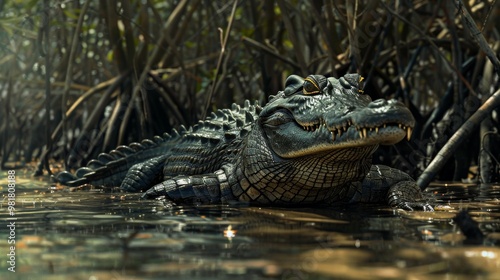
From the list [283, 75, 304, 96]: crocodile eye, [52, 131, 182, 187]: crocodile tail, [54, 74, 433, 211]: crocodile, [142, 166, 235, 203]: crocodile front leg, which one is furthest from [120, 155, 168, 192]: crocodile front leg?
[283, 75, 304, 96]: crocodile eye

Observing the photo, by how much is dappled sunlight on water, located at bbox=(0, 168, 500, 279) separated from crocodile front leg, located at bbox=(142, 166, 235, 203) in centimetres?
37

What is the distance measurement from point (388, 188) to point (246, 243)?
209 centimetres

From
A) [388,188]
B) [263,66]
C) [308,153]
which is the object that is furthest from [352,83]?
[263,66]

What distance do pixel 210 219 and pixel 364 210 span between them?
97 centimetres

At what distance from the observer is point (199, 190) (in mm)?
4598

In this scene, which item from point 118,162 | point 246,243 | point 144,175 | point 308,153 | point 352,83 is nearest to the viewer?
point 246,243

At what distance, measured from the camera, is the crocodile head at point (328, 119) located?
3473 millimetres

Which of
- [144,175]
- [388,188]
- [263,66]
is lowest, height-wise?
[388,188]

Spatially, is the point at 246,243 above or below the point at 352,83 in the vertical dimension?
below

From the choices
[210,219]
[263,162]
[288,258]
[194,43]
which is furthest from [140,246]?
[194,43]

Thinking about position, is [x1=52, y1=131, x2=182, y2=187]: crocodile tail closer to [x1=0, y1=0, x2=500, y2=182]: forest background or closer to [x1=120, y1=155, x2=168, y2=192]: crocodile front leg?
[x1=120, y1=155, x2=168, y2=192]: crocodile front leg

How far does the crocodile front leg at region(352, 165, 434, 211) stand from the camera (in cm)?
430

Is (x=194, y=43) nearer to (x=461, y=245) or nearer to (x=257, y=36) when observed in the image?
(x=257, y=36)

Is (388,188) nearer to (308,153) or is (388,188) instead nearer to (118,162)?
(308,153)
